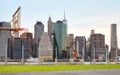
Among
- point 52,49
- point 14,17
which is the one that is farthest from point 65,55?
point 14,17

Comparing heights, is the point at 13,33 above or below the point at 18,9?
below

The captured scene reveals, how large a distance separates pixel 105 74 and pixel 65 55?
137 metres

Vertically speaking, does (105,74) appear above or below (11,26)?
below

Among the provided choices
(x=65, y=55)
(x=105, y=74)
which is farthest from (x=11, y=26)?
(x=65, y=55)

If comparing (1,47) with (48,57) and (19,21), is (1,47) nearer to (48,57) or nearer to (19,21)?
(48,57)

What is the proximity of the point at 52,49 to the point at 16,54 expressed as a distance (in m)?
16.6

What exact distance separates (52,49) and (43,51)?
4.01 metres

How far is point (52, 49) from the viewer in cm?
16525

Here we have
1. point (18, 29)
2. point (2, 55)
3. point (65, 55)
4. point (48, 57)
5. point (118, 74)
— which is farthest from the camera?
point (65, 55)

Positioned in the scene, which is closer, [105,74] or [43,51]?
[105,74]

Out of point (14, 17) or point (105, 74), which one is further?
point (14, 17)

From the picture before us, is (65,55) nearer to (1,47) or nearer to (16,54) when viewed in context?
(16,54)

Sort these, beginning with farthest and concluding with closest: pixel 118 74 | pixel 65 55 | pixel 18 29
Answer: pixel 65 55 < pixel 18 29 < pixel 118 74

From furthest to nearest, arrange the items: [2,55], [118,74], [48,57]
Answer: [48,57] < [2,55] < [118,74]
